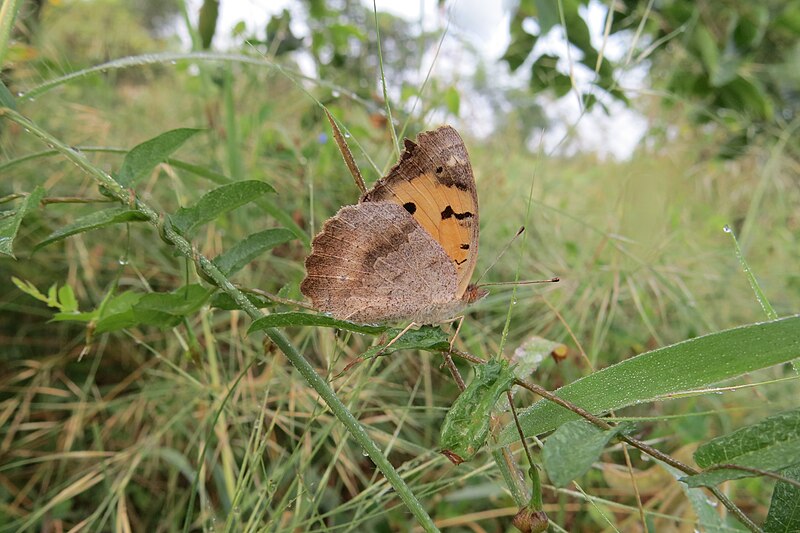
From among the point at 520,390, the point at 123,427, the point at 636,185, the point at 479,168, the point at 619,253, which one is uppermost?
the point at 479,168

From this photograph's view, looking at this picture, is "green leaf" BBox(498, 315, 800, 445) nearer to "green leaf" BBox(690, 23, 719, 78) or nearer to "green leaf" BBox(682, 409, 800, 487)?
"green leaf" BBox(682, 409, 800, 487)

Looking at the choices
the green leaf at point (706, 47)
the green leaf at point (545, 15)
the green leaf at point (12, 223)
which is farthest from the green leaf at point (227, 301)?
the green leaf at point (706, 47)

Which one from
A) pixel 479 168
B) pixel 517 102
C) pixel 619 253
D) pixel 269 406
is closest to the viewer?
pixel 269 406

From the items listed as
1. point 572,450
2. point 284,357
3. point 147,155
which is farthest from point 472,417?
point 284,357

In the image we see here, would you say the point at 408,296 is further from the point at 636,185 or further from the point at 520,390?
the point at 636,185

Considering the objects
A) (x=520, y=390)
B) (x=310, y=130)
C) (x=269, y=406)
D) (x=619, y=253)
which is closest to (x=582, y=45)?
(x=619, y=253)

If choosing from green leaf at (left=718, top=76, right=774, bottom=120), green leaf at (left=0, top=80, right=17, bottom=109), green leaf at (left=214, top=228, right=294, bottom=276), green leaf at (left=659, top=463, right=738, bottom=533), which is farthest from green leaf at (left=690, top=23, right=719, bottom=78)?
green leaf at (left=0, top=80, right=17, bottom=109)
